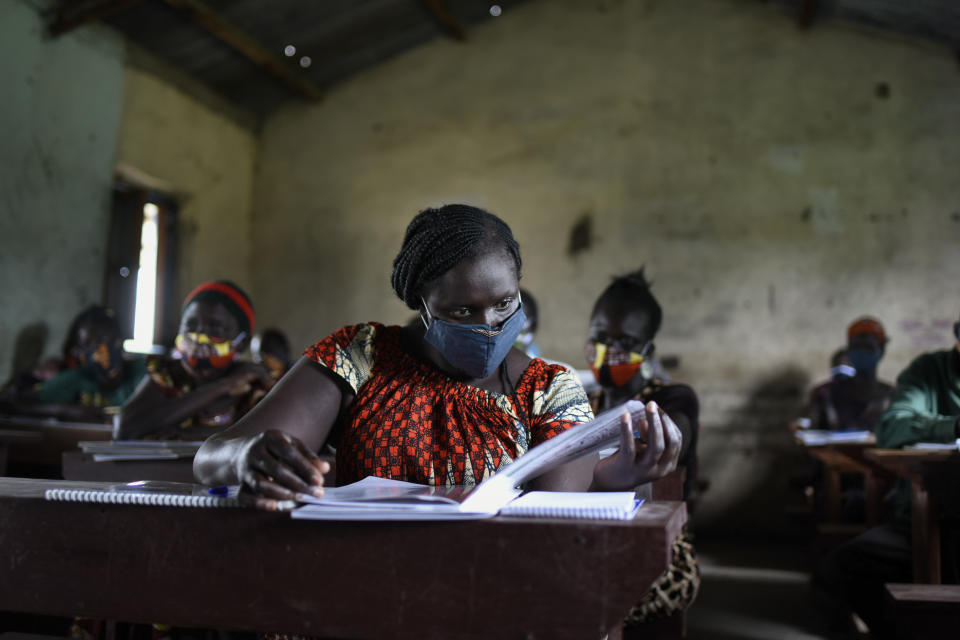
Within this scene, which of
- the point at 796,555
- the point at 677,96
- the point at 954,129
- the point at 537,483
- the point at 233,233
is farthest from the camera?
the point at 233,233

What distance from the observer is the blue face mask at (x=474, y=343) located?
1459 millimetres

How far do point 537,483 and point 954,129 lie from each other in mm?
6686

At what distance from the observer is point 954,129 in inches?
253

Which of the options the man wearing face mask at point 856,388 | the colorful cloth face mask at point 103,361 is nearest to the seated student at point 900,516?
the man wearing face mask at point 856,388

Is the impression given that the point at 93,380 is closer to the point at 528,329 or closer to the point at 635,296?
the point at 528,329

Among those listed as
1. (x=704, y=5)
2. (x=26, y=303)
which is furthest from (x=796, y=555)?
(x=26, y=303)

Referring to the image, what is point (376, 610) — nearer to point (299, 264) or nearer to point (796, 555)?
point (796, 555)

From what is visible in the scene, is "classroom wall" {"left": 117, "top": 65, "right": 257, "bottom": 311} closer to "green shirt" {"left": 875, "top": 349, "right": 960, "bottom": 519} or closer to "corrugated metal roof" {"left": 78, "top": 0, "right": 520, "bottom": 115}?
"corrugated metal roof" {"left": 78, "top": 0, "right": 520, "bottom": 115}

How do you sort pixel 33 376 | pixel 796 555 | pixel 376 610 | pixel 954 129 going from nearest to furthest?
1. pixel 376 610
2. pixel 33 376
3. pixel 796 555
4. pixel 954 129

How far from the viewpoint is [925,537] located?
7.96 feet

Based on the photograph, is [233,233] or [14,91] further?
[233,233]

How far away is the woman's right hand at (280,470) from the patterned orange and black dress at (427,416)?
419 mm

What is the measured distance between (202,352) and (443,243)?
1798 mm

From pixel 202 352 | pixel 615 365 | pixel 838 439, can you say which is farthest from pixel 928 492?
pixel 202 352
